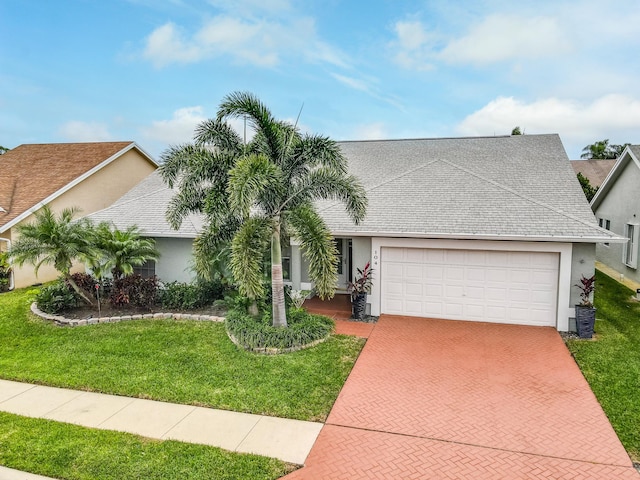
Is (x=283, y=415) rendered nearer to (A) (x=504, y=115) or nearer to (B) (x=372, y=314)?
(B) (x=372, y=314)

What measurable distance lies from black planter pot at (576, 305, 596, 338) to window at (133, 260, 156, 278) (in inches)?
535

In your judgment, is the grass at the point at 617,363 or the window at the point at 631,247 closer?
the grass at the point at 617,363

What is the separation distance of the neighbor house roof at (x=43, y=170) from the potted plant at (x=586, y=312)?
19722 millimetres

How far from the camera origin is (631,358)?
940 cm

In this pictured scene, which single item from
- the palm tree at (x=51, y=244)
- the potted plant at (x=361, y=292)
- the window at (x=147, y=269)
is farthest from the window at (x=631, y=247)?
the palm tree at (x=51, y=244)

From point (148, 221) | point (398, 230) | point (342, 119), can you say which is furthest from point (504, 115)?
point (148, 221)

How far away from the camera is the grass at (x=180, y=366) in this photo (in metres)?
7.83

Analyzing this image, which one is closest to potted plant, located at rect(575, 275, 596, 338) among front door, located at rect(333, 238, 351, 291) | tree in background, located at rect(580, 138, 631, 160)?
front door, located at rect(333, 238, 351, 291)

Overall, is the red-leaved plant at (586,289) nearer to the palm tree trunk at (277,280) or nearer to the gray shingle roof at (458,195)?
the gray shingle roof at (458,195)

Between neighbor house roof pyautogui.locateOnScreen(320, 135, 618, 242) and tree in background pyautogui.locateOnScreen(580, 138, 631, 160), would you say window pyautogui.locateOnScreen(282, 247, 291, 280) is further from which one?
tree in background pyautogui.locateOnScreen(580, 138, 631, 160)

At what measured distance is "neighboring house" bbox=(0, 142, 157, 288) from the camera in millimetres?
17508

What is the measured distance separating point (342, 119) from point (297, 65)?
436 cm

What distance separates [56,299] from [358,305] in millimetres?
9407

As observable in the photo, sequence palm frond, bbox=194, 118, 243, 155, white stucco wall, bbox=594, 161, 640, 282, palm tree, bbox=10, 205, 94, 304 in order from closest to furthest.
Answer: palm frond, bbox=194, 118, 243, 155, palm tree, bbox=10, 205, 94, 304, white stucco wall, bbox=594, 161, 640, 282
